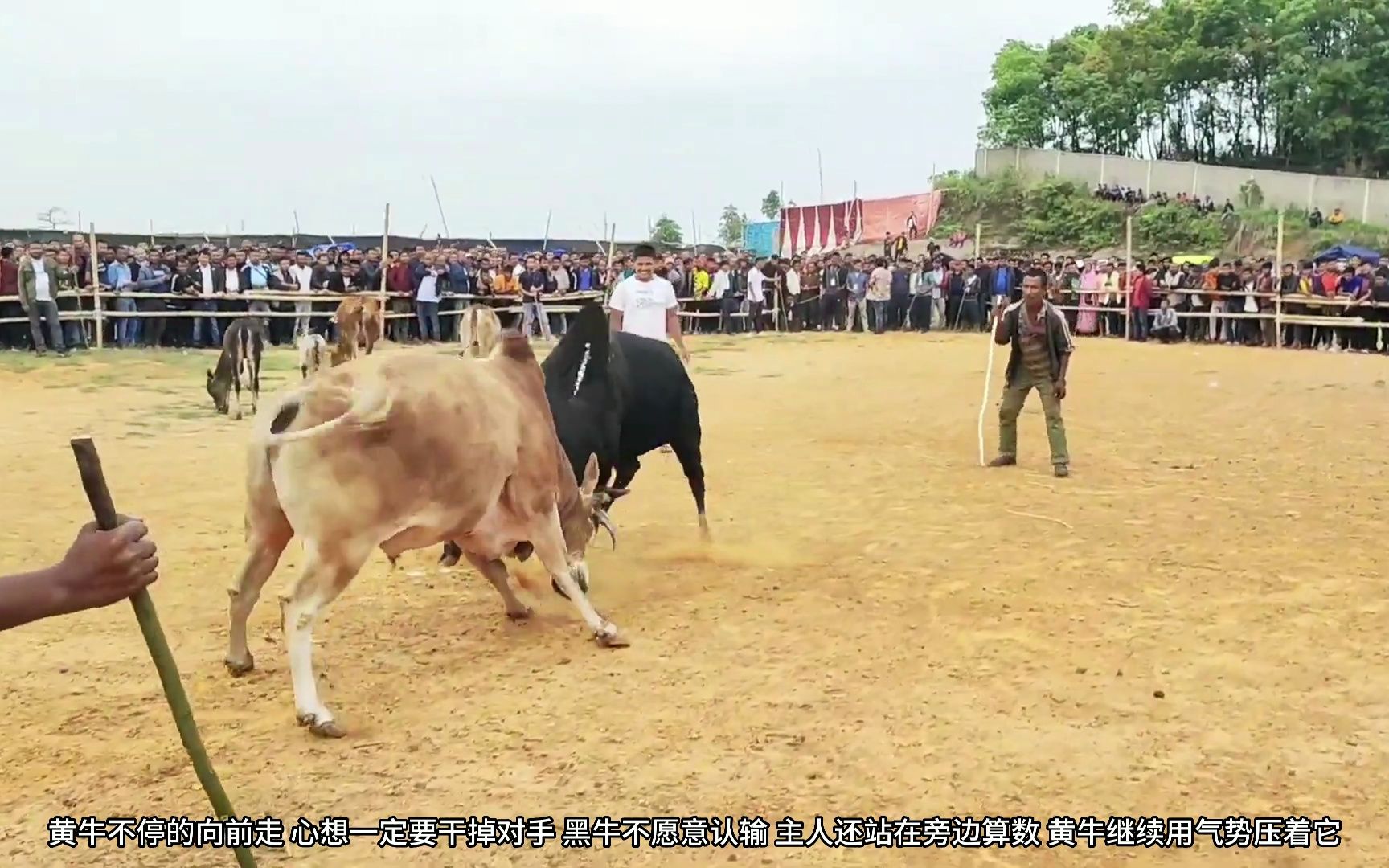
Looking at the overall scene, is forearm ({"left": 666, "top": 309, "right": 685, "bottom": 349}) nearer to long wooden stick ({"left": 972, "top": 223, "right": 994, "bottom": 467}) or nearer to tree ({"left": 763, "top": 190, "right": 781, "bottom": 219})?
long wooden stick ({"left": 972, "top": 223, "right": 994, "bottom": 467})

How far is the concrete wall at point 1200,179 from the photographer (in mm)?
43375

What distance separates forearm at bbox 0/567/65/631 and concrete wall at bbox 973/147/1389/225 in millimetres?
47024

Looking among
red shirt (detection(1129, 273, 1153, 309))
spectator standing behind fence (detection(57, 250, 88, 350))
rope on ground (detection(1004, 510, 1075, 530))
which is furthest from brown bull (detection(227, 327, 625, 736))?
red shirt (detection(1129, 273, 1153, 309))

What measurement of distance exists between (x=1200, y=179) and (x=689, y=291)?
2506 cm

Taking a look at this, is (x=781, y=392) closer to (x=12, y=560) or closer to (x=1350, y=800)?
(x=12, y=560)

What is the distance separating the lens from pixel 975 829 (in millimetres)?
4395

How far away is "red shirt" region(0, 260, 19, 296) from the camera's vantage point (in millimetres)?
20531

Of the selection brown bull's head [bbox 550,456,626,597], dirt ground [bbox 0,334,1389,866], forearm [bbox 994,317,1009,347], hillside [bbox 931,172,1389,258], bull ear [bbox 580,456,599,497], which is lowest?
dirt ground [bbox 0,334,1389,866]

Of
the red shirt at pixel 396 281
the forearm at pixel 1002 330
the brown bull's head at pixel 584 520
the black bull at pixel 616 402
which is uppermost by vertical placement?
the red shirt at pixel 396 281

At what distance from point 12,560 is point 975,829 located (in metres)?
6.47

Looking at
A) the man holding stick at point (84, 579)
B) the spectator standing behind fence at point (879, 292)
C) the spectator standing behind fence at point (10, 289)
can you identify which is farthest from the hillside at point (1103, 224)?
the man holding stick at point (84, 579)

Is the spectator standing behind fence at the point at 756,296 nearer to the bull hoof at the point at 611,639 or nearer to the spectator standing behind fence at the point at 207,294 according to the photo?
the spectator standing behind fence at the point at 207,294

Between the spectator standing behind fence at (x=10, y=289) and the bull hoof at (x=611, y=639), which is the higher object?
the spectator standing behind fence at (x=10, y=289)

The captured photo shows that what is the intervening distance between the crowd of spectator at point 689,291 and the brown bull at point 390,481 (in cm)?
1060
